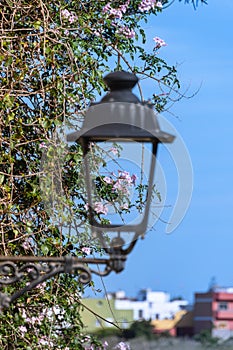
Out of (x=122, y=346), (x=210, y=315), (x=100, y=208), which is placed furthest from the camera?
(x=210, y=315)

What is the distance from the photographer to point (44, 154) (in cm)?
356

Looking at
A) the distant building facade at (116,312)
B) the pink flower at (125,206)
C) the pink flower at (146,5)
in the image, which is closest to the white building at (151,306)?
the distant building facade at (116,312)

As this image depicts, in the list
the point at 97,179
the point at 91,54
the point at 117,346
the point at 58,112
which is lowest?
the point at 117,346

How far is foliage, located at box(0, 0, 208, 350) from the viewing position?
358 centimetres

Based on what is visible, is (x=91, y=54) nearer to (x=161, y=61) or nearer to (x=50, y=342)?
(x=161, y=61)

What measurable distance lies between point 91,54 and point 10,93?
44 cm

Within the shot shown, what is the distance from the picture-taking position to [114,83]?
1.93 metres

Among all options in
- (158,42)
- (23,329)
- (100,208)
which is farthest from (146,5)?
(23,329)

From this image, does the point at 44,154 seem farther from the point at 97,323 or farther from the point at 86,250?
the point at 97,323

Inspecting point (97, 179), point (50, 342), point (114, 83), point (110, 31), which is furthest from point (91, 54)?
point (114, 83)

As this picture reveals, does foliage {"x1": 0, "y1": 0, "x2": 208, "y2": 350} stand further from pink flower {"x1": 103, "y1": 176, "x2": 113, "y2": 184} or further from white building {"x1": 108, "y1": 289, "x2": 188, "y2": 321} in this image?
white building {"x1": 108, "y1": 289, "x2": 188, "y2": 321}

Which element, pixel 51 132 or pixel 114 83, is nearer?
pixel 114 83

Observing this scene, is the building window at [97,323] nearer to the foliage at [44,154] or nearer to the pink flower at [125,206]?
the foliage at [44,154]

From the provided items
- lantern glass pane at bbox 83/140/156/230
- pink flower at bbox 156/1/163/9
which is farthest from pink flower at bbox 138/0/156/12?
lantern glass pane at bbox 83/140/156/230
